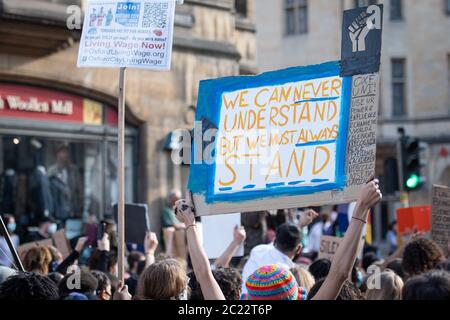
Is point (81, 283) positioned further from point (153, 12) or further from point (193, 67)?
point (193, 67)

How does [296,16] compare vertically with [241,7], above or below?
above

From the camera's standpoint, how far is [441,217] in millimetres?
7785

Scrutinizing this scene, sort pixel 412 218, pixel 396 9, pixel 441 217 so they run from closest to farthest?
pixel 441 217 → pixel 412 218 → pixel 396 9

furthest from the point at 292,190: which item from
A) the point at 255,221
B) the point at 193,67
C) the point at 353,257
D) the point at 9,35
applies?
the point at 193,67

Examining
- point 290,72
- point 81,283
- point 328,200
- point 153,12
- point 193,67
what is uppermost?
point 193,67

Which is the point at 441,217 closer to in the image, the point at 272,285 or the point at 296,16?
the point at 272,285

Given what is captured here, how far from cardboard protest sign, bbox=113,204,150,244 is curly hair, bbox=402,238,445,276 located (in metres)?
2.48

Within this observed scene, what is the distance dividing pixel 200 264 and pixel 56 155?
986cm

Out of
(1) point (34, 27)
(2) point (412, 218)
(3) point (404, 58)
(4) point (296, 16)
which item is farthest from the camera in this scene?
(4) point (296, 16)

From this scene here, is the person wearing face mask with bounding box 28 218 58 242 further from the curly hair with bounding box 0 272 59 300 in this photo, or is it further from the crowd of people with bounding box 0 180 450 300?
the curly hair with bounding box 0 272 59 300

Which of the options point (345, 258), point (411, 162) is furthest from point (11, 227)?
point (345, 258)

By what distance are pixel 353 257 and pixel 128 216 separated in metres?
4.49

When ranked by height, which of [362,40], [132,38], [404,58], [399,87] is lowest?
[362,40]
